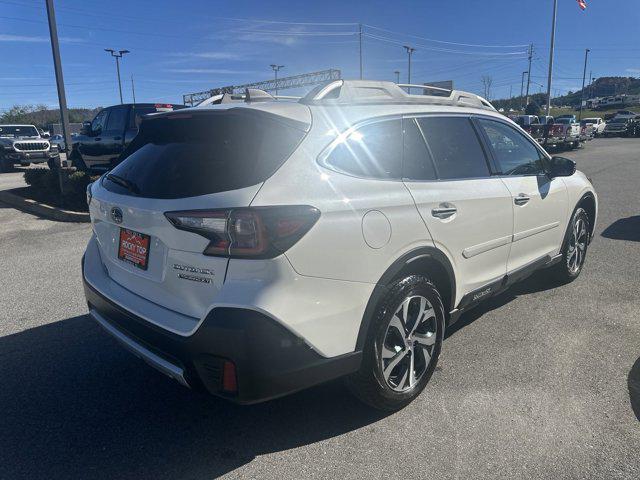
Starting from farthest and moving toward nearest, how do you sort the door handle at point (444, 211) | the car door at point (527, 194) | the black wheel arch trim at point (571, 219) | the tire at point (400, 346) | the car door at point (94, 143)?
the car door at point (94, 143)
the black wheel arch trim at point (571, 219)
the car door at point (527, 194)
the door handle at point (444, 211)
the tire at point (400, 346)

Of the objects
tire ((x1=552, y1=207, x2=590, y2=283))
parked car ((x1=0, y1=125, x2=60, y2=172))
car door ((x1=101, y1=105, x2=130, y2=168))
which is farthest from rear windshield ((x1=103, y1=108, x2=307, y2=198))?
parked car ((x1=0, y1=125, x2=60, y2=172))

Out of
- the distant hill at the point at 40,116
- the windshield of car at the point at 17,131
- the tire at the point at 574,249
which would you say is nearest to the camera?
the tire at the point at 574,249

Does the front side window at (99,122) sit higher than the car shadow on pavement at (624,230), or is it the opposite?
the front side window at (99,122)

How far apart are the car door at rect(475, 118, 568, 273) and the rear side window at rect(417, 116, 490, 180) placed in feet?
0.70

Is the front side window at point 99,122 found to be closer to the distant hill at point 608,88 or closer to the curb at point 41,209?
the curb at point 41,209

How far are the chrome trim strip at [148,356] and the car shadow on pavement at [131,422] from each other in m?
0.49

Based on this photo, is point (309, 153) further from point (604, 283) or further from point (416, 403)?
point (604, 283)

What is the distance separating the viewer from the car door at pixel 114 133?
11.8 m

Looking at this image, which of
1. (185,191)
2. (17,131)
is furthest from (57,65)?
(17,131)

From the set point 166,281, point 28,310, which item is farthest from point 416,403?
point 28,310

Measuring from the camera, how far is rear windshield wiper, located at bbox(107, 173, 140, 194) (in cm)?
271

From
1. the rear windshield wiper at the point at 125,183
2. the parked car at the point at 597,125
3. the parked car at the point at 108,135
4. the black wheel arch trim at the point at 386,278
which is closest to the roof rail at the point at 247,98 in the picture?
the rear windshield wiper at the point at 125,183

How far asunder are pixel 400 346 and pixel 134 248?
162 centimetres

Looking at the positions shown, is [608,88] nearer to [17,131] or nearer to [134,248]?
[17,131]
